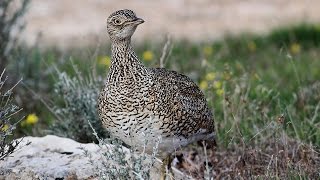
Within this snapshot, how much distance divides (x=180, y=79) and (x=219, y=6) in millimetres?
7148

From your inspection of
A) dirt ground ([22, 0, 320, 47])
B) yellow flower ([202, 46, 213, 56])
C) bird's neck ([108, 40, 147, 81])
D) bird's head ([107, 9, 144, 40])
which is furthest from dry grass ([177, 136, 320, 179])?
dirt ground ([22, 0, 320, 47])

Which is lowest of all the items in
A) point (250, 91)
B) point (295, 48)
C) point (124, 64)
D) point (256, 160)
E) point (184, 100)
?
point (256, 160)

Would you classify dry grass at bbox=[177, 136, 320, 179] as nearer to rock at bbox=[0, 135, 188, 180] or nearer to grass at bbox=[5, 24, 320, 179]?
grass at bbox=[5, 24, 320, 179]

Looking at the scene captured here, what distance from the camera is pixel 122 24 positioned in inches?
217

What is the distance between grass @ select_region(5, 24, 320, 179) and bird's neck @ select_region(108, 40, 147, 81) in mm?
725

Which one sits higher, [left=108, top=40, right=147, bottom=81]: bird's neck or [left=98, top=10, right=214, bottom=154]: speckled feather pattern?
[left=108, top=40, right=147, bottom=81]: bird's neck

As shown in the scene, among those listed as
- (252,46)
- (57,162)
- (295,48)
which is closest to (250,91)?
(295,48)

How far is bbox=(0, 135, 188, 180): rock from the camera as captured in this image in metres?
5.27

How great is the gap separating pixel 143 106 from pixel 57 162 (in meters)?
0.69

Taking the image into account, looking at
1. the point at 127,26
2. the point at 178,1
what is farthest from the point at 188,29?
the point at 127,26

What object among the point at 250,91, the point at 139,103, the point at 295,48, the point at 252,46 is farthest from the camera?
the point at 252,46

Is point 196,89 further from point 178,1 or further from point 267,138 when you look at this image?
point 178,1

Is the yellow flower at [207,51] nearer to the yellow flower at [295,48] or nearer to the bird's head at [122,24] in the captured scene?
the yellow flower at [295,48]

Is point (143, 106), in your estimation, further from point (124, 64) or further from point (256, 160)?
point (256, 160)
